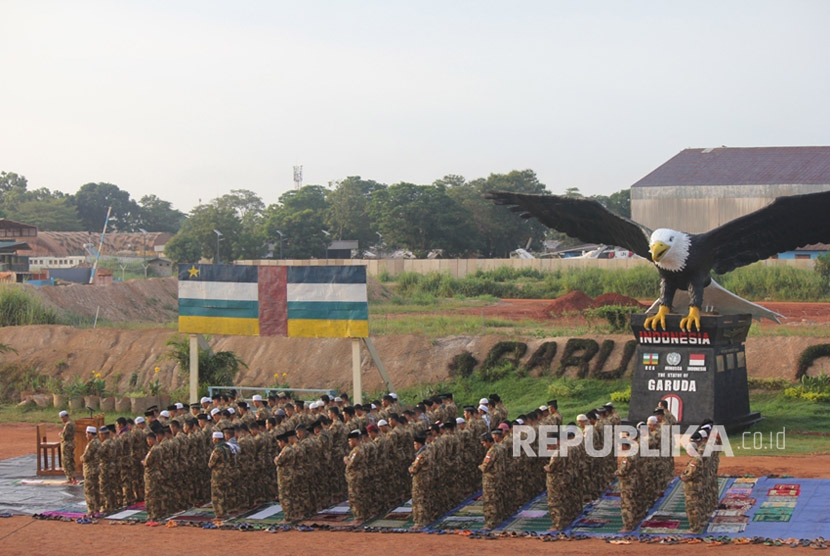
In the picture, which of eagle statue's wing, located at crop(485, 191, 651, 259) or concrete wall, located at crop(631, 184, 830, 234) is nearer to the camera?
eagle statue's wing, located at crop(485, 191, 651, 259)

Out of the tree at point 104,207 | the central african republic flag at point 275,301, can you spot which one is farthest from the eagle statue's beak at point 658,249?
the tree at point 104,207

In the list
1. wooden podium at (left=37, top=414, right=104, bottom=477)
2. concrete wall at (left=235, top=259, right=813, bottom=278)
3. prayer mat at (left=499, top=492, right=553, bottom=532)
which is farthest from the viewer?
concrete wall at (left=235, top=259, right=813, bottom=278)

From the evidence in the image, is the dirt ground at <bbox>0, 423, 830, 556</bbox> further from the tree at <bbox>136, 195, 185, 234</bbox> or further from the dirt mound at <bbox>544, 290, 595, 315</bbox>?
the tree at <bbox>136, 195, 185, 234</bbox>

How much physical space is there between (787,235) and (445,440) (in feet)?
21.7

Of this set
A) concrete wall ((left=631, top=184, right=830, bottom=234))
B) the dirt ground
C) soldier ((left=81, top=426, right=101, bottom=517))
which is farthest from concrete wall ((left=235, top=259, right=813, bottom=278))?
the dirt ground

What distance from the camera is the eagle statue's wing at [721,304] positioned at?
1709 cm

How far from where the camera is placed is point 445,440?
12.6 meters

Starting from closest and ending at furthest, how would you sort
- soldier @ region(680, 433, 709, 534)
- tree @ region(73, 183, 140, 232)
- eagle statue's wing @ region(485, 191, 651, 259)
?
soldier @ region(680, 433, 709, 534), eagle statue's wing @ region(485, 191, 651, 259), tree @ region(73, 183, 140, 232)

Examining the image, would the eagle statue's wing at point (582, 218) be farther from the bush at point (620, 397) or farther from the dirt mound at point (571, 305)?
the dirt mound at point (571, 305)

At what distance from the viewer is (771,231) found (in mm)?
15453

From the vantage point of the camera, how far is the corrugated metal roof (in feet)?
146

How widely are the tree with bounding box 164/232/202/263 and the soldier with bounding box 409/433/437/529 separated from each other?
4930 centimetres

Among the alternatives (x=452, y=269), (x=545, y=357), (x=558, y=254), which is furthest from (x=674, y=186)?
(x=545, y=357)

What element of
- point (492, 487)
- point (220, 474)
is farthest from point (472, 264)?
point (492, 487)
